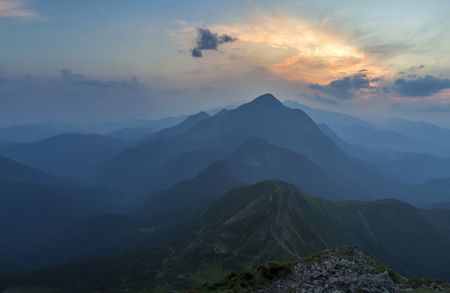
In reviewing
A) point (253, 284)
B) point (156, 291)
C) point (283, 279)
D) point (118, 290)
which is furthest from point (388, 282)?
point (118, 290)

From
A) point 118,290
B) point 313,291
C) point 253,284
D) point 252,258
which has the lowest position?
point 118,290

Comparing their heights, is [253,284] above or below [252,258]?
above

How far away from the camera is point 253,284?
54.8 meters

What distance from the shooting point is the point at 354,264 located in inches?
2255

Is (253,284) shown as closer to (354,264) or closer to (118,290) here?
(354,264)

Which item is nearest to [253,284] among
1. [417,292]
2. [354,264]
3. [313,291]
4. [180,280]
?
[313,291]

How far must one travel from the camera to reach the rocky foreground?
4534 centimetres

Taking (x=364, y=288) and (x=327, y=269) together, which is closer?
(x=364, y=288)

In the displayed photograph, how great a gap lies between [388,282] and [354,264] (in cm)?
1029

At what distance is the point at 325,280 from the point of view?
49.2 m

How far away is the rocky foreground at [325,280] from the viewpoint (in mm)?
45344

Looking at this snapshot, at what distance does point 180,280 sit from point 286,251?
211 ft

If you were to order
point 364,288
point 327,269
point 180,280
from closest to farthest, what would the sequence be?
point 364,288
point 327,269
point 180,280

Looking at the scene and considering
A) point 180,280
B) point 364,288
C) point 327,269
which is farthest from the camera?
point 180,280
